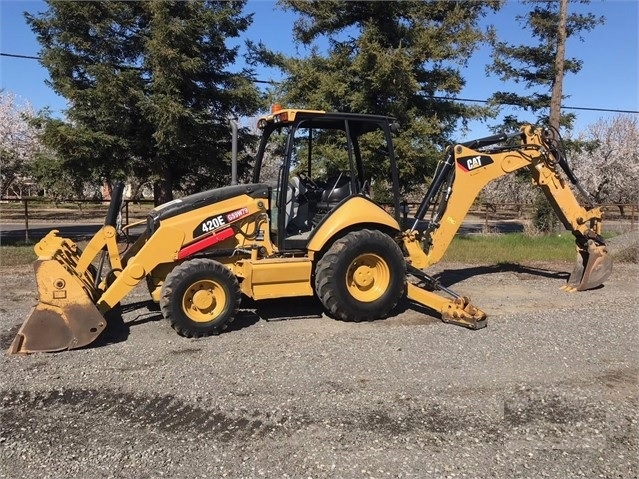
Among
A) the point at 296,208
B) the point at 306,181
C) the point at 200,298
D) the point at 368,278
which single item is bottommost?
the point at 200,298

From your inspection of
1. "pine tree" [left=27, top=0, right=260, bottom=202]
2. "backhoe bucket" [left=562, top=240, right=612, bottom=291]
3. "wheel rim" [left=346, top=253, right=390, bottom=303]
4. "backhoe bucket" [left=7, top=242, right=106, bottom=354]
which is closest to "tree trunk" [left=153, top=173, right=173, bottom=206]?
"pine tree" [left=27, top=0, right=260, bottom=202]

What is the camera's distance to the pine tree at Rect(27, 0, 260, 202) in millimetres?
13508

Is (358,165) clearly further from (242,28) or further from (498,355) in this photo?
(242,28)

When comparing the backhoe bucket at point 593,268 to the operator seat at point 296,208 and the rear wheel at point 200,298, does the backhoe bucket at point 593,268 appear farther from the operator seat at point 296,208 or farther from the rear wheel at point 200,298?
the rear wheel at point 200,298

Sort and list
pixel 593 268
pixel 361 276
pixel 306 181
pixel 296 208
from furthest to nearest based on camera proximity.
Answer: pixel 593 268 → pixel 306 181 → pixel 296 208 → pixel 361 276

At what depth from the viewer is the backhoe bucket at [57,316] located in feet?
18.7

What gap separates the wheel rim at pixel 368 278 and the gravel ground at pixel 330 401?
1.24 feet

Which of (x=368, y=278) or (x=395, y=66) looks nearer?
(x=368, y=278)

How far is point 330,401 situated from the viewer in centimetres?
460

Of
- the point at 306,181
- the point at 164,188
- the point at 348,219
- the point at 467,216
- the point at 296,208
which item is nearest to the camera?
the point at 348,219

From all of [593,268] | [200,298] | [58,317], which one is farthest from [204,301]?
[593,268]

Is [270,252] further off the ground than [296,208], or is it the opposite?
[296,208]

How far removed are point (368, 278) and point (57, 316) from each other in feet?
11.7

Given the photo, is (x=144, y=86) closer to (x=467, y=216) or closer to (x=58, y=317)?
(x=58, y=317)
